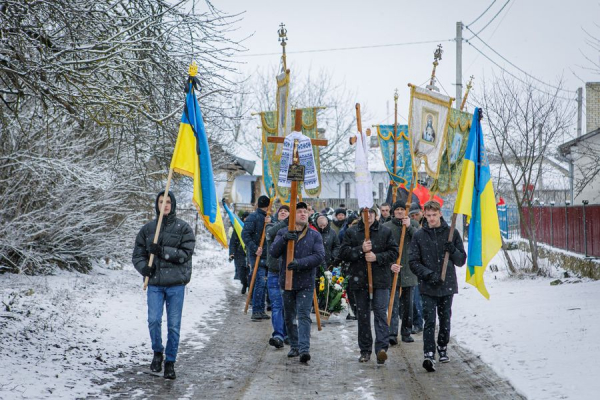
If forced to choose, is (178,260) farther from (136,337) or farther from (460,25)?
(460,25)

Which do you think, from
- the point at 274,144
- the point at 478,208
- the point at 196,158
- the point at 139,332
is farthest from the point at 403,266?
the point at 274,144

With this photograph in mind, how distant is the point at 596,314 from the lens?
10.7 m

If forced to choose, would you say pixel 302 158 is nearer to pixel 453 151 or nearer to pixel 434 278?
pixel 434 278

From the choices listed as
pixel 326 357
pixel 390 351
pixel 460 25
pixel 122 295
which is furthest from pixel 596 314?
pixel 460 25

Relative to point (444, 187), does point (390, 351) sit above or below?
below

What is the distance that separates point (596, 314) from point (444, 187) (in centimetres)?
518

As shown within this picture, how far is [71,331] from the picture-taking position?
1013 centimetres

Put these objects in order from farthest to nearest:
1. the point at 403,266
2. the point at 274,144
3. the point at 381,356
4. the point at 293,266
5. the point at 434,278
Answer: the point at 274,144
the point at 403,266
the point at 293,266
the point at 381,356
the point at 434,278

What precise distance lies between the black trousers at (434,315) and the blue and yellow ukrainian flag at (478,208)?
722 mm

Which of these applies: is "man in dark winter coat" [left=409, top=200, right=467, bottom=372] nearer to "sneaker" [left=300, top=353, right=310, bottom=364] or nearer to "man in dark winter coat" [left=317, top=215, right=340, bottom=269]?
"sneaker" [left=300, top=353, right=310, bottom=364]

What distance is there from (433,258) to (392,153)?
860 cm

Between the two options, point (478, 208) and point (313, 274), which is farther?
point (478, 208)

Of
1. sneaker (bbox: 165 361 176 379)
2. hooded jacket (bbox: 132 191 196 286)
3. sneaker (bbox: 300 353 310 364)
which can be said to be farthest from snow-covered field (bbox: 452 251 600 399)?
hooded jacket (bbox: 132 191 196 286)

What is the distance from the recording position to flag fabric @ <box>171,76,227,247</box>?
880cm
